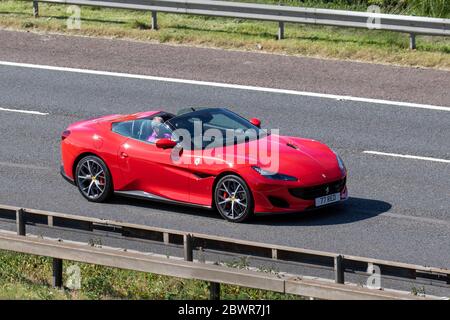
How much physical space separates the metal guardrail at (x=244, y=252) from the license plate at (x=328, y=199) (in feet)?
8.56

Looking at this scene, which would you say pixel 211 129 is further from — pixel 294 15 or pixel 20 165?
pixel 294 15

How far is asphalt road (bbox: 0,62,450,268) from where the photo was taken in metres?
15.2

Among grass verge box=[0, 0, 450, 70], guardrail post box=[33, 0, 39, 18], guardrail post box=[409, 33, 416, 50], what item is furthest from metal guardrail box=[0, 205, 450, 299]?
guardrail post box=[33, 0, 39, 18]

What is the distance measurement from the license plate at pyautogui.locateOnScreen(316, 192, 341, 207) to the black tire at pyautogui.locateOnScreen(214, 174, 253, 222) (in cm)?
90

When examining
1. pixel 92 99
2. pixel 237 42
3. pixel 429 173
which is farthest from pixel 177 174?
pixel 237 42

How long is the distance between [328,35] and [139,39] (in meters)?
3.88

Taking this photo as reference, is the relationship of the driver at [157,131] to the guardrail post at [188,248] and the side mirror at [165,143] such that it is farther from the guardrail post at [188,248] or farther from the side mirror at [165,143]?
the guardrail post at [188,248]

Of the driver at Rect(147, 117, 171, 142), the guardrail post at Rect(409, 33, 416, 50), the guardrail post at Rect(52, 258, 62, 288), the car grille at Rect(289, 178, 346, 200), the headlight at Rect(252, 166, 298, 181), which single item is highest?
the guardrail post at Rect(409, 33, 416, 50)

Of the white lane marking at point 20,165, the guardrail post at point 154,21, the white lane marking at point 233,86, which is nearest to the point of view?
the white lane marking at point 20,165

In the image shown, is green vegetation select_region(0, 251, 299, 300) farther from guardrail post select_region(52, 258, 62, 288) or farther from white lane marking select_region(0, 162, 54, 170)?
white lane marking select_region(0, 162, 54, 170)

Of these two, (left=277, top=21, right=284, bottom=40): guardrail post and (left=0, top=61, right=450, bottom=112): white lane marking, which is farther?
(left=277, top=21, right=284, bottom=40): guardrail post

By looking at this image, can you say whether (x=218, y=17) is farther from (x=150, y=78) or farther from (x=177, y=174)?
(x=177, y=174)

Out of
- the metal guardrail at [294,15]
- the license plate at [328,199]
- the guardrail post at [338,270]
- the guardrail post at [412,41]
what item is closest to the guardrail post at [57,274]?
the guardrail post at [338,270]

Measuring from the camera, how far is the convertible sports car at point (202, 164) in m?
15.4
